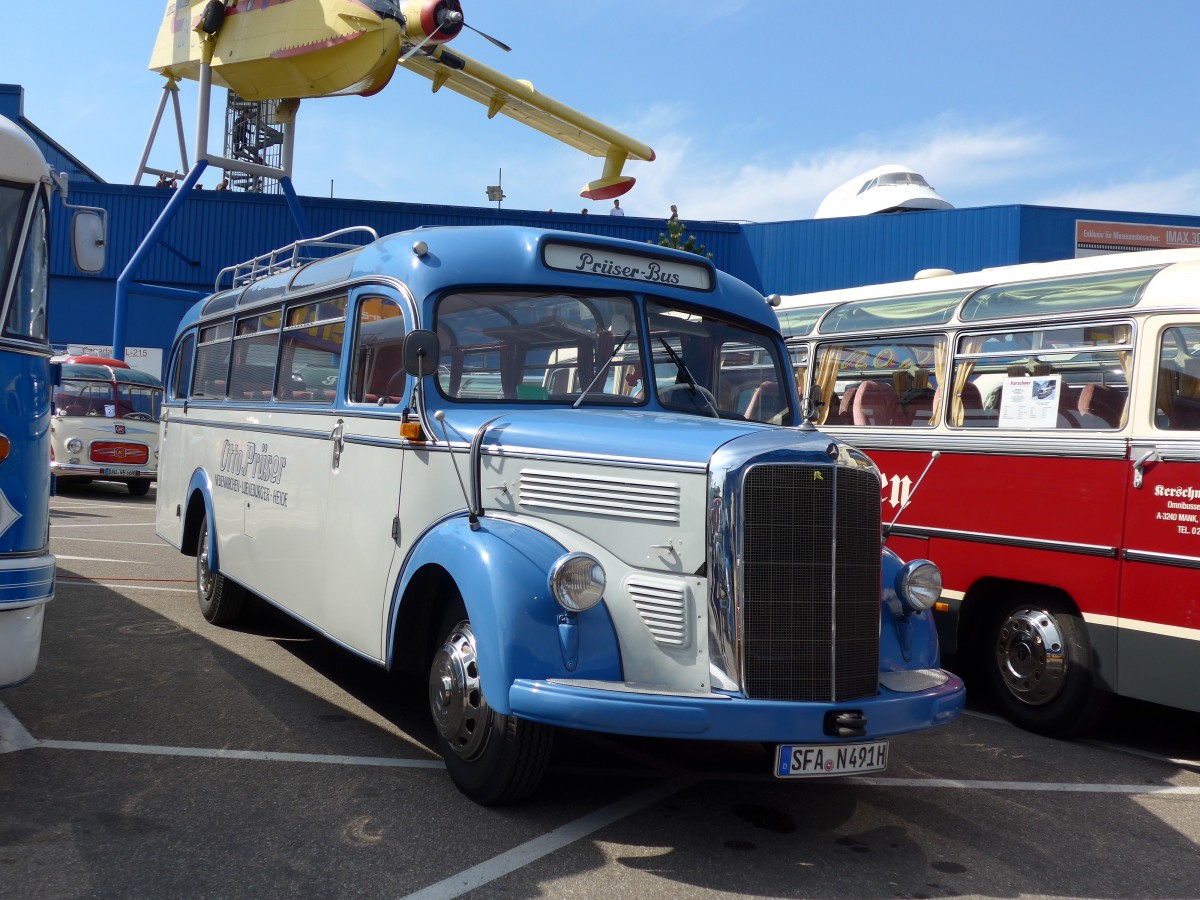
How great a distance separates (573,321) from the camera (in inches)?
213

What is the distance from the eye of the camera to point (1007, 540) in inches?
263

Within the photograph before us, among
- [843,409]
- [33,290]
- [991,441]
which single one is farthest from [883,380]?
[33,290]

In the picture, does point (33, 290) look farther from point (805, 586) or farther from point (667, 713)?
point (805, 586)

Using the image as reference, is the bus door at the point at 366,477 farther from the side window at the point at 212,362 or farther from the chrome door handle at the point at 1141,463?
the chrome door handle at the point at 1141,463

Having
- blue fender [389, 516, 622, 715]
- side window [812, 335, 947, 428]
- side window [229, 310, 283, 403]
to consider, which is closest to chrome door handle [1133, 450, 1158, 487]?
side window [812, 335, 947, 428]

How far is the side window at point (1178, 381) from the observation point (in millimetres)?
5811

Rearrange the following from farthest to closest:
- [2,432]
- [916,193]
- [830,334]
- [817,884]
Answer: [916,193], [830,334], [2,432], [817,884]

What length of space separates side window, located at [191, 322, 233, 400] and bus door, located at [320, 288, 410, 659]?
267 centimetres

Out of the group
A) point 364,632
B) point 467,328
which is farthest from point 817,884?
point 467,328

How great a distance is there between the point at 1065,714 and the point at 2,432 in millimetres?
5621

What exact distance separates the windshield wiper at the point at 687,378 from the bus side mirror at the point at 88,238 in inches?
117

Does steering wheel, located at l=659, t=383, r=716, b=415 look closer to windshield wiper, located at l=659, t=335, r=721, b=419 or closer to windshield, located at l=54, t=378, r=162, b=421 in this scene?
windshield wiper, located at l=659, t=335, r=721, b=419

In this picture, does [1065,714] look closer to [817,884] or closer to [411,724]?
[817,884]

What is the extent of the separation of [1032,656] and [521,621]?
3.79 metres
